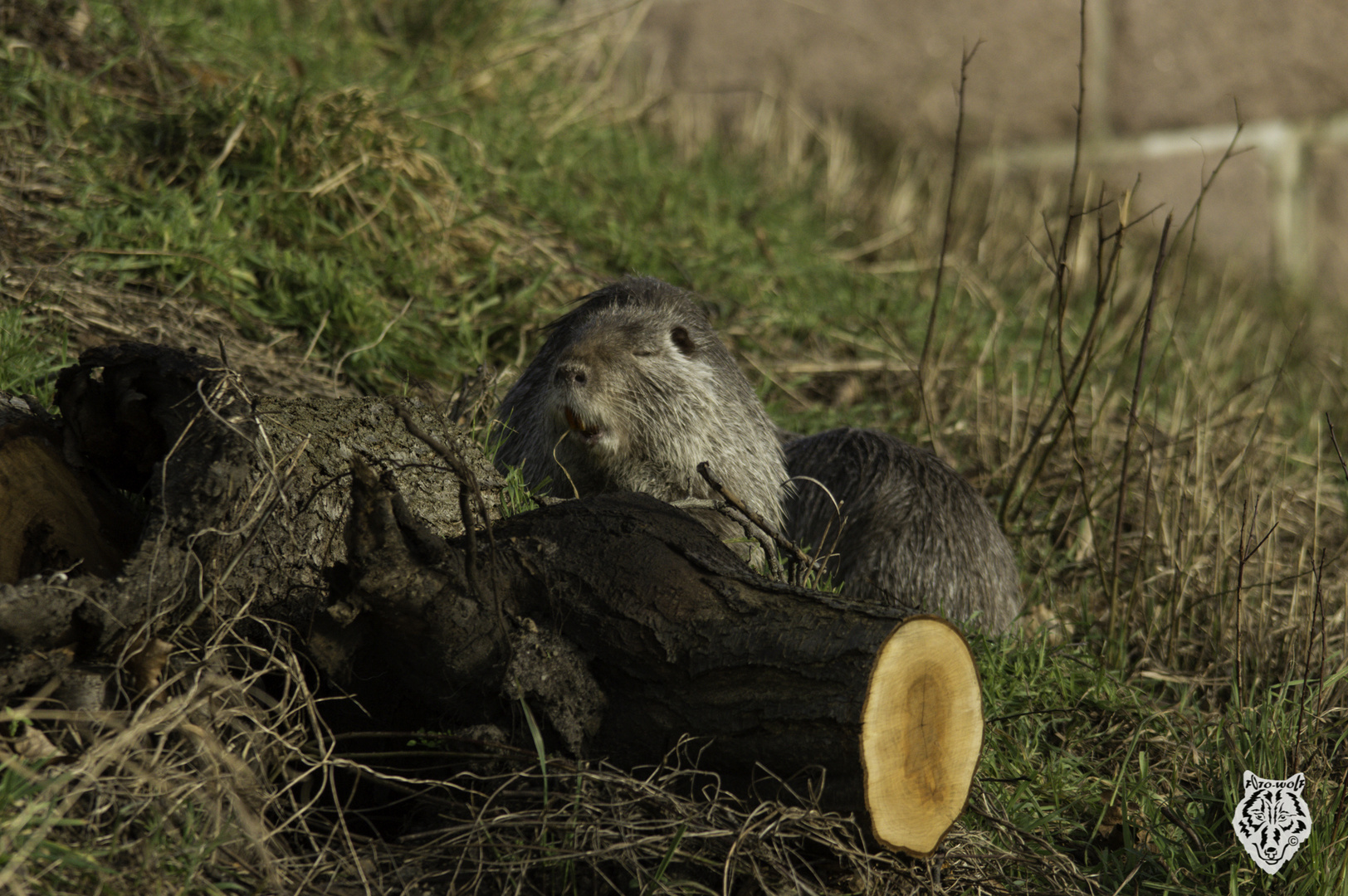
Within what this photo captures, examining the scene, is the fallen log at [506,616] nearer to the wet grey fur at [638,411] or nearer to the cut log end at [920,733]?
the cut log end at [920,733]

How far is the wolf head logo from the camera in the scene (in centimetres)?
257

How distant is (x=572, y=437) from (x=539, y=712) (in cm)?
130

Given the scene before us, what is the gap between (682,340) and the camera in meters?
3.75

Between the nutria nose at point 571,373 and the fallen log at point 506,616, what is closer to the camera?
the fallen log at point 506,616

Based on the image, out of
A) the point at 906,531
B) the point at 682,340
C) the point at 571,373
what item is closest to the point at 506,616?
the point at 571,373

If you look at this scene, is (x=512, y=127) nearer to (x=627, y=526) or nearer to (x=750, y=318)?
(x=750, y=318)

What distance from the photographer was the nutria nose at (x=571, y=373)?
3356 mm

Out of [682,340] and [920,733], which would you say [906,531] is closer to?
[682,340]

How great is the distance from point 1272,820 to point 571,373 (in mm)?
2157

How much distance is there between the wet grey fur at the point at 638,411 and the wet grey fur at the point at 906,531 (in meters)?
0.20

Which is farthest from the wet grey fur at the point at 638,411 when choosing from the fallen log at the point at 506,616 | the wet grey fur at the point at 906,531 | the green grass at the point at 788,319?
the fallen log at the point at 506,616

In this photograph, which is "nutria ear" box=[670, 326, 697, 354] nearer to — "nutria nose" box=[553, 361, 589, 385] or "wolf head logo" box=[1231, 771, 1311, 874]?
"nutria nose" box=[553, 361, 589, 385]

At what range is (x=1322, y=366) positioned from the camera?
682 cm

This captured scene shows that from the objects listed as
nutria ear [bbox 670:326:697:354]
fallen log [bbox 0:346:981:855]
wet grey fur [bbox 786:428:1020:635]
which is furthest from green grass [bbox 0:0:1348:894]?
nutria ear [bbox 670:326:697:354]
